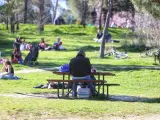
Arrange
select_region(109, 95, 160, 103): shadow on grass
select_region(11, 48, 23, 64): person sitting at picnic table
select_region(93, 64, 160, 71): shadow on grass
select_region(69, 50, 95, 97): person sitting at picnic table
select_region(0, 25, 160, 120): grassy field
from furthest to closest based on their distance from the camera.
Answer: select_region(11, 48, 23, 64): person sitting at picnic table → select_region(93, 64, 160, 71): shadow on grass → select_region(69, 50, 95, 97): person sitting at picnic table → select_region(109, 95, 160, 103): shadow on grass → select_region(0, 25, 160, 120): grassy field

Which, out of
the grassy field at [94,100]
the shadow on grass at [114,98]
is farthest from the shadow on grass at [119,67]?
the shadow on grass at [114,98]

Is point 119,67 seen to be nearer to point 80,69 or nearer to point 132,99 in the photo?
point 80,69

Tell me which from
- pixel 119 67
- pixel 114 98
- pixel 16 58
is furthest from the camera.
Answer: pixel 16 58

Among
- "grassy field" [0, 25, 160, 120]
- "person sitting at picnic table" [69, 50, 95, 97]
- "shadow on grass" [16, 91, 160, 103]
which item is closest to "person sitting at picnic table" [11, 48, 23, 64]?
"grassy field" [0, 25, 160, 120]

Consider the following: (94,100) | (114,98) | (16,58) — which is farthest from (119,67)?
(94,100)

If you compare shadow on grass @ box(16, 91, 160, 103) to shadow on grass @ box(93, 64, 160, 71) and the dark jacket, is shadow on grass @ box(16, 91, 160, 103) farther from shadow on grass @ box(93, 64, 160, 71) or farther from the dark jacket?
shadow on grass @ box(93, 64, 160, 71)

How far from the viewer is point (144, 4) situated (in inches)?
910

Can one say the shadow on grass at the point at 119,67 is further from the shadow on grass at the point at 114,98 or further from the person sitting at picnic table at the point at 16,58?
the shadow on grass at the point at 114,98

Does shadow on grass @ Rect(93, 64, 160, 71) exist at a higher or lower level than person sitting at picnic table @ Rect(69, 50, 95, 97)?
lower

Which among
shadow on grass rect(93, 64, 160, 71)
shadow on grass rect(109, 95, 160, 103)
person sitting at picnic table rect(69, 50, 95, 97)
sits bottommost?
shadow on grass rect(93, 64, 160, 71)

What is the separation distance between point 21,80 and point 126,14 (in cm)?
5085

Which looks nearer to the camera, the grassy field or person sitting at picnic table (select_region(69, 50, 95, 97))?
the grassy field

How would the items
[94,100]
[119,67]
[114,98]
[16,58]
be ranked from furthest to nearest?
[16,58]
[119,67]
[114,98]
[94,100]

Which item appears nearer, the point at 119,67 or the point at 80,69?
the point at 80,69
